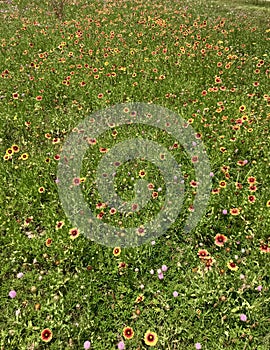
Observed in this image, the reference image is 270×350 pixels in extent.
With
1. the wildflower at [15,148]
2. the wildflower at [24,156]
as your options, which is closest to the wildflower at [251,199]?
the wildflower at [24,156]

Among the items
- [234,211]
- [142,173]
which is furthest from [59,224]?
[234,211]

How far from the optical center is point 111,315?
3.16 m

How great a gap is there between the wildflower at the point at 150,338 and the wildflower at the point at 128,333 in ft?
0.48

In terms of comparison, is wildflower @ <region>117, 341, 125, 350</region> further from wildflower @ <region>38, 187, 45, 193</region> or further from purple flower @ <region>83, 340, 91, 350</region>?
wildflower @ <region>38, 187, 45, 193</region>

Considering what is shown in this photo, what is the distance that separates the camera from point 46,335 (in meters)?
2.94

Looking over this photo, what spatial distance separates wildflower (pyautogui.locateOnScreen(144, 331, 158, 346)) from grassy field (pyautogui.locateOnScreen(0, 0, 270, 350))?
11 millimetres

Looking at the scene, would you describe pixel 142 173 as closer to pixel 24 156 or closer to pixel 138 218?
pixel 138 218

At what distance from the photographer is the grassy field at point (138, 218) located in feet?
9.97

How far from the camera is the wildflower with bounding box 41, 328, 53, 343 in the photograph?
2.90m

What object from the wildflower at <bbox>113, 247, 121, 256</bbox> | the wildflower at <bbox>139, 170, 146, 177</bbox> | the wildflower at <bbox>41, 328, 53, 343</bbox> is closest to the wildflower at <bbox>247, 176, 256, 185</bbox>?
the wildflower at <bbox>139, 170, 146, 177</bbox>

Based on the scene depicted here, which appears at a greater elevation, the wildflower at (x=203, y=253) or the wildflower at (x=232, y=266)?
the wildflower at (x=232, y=266)

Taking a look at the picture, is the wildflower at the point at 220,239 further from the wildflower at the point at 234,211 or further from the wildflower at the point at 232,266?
the wildflower at the point at 234,211

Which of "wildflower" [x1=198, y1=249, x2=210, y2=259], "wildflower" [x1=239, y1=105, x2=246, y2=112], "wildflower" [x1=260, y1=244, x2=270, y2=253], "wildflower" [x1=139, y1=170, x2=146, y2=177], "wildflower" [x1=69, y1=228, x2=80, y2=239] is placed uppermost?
"wildflower" [x1=239, y1=105, x2=246, y2=112]

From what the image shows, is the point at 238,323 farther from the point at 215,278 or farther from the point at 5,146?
the point at 5,146
